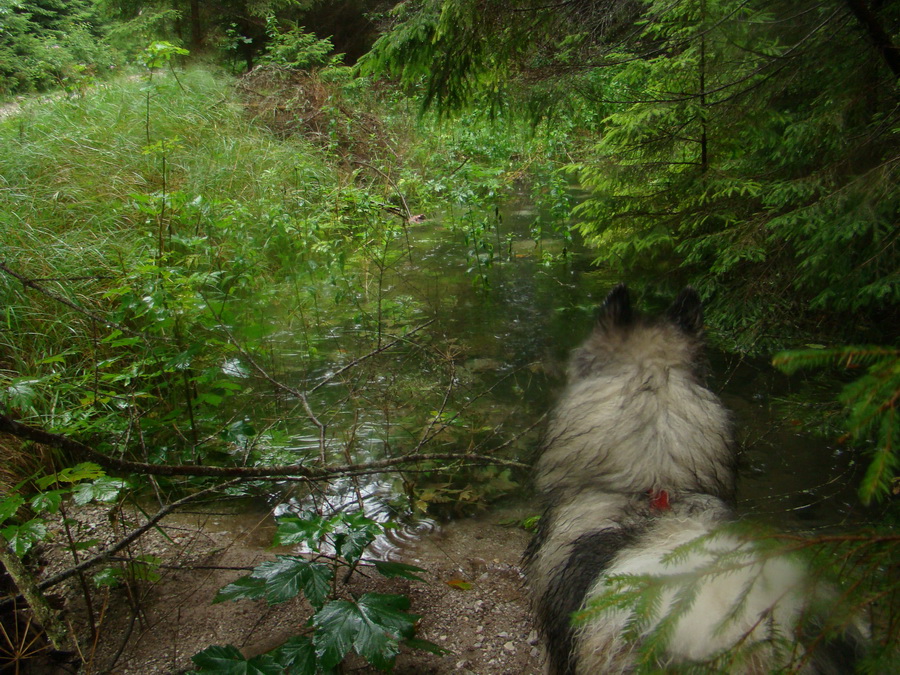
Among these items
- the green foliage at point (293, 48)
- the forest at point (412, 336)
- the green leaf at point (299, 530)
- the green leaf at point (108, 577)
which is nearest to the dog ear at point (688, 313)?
the forest at point (412, 336)

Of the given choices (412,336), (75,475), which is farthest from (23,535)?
(412,336)

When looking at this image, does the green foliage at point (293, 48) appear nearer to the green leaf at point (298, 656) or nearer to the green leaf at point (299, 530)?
the green leaf at point (299, 530)

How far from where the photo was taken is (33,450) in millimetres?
2734

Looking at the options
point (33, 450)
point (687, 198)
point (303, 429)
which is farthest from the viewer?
point (687, 198)

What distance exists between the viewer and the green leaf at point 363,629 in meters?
1.51

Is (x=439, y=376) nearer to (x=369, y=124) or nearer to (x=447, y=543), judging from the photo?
(x=447, y=543)

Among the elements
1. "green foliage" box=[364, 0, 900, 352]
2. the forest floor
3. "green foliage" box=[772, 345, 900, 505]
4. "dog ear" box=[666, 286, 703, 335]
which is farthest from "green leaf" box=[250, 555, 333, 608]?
"green foliage" box=[364, 0, 900, 352]

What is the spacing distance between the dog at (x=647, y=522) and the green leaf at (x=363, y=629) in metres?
0.51

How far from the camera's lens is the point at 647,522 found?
1.75 m

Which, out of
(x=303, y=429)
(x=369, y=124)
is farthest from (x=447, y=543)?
(x=369, y=124)

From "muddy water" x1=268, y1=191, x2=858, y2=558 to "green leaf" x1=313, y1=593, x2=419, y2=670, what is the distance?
708 millimetres

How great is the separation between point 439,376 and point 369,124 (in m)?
6.49

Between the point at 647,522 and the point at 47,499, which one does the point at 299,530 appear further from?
the point at 647,522

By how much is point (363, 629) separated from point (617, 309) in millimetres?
1568
